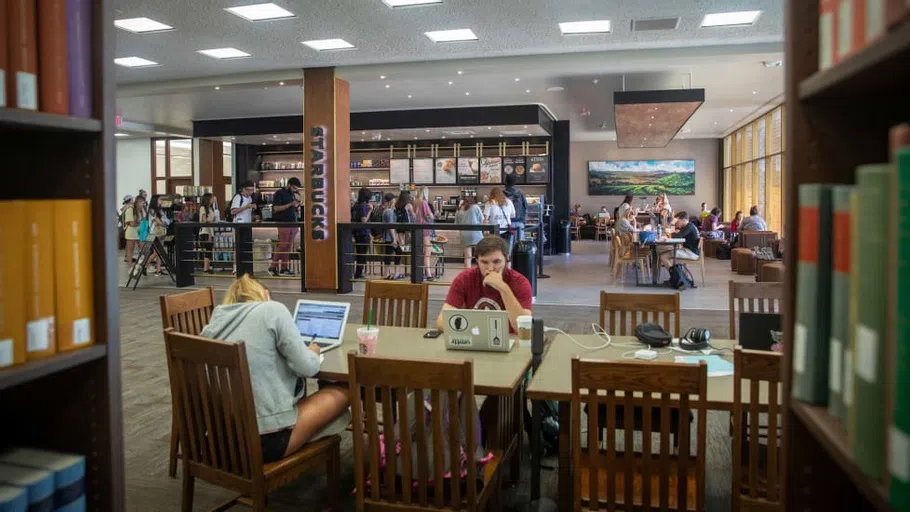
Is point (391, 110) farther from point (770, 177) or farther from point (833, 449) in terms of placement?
point (833, 449)

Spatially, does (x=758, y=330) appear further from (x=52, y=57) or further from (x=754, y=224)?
(x=754, y=224)

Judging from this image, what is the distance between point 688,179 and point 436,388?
21.5m

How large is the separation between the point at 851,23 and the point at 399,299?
339 centimetres

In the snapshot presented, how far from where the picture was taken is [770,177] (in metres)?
15.4

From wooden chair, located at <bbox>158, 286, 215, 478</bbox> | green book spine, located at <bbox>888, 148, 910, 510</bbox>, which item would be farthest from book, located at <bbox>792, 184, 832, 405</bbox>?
wooden chair, located at <bbox>158, 286, 215, 478</bbox>

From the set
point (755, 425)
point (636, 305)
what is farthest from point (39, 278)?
point (636, 305)

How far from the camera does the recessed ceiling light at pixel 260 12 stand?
7.00 m

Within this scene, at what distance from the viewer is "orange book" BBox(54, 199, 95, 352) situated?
1.24 meters

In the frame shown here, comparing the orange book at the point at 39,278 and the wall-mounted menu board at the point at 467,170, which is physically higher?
the wall-mounted menu board at the point at 467,170

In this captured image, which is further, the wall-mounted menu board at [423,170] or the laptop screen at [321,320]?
the wall-mounted menu board at [423,170]

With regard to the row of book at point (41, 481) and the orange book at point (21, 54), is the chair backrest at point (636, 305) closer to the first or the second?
the row of book at point (41, 481)

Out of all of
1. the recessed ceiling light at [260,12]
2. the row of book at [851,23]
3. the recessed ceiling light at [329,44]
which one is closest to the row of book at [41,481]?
the row of book at [851,23]

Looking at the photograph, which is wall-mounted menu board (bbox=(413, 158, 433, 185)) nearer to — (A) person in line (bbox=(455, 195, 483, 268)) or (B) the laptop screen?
(A) person in line (bbox=(455, 195, 483, 268))

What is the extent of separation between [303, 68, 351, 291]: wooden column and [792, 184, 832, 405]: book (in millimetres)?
8898
